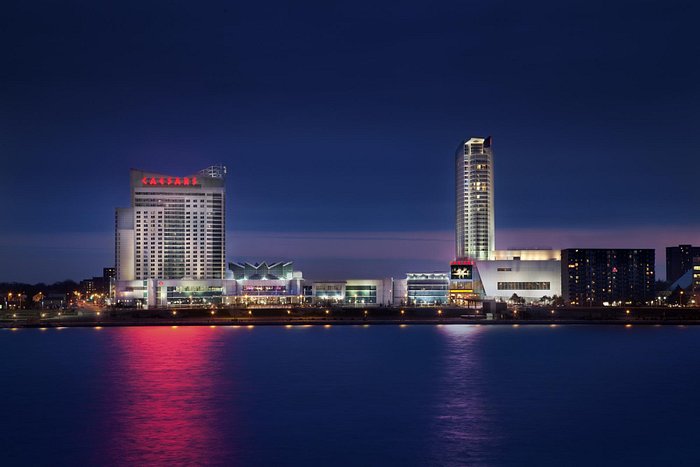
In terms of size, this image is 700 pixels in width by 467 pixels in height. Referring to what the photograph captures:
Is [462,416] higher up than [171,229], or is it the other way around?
[171,229]

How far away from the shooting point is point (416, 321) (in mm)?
105125

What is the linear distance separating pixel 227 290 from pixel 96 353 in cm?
7360

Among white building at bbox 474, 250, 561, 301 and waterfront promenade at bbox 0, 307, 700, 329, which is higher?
white building at bbox 474, 250, 561, 301

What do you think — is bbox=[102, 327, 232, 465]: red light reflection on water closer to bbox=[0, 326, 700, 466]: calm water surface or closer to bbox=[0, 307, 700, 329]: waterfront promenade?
bbox=[0, 326, 700, 466]: calm water surface

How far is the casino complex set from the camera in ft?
443

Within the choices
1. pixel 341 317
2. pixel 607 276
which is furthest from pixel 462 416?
pixel 607 276

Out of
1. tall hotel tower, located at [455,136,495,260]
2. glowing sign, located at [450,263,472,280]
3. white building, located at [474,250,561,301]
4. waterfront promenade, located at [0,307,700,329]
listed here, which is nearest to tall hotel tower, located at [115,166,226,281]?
waterfront promenade, located at [0,307,700,329]

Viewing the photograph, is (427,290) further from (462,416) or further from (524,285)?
(462,416)

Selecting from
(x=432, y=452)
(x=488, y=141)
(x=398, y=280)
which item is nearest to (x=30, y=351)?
(x=432, y=452)

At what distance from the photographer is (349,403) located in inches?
1554

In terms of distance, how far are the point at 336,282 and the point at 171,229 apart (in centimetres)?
4064

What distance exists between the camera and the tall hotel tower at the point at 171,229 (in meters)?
156

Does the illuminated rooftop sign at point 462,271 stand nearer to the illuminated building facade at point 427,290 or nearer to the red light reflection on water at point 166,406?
the illuminated building facade at point 427,290

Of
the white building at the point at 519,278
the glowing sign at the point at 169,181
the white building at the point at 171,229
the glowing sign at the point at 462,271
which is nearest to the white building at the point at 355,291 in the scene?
the glowing sign at the point at 462,271
